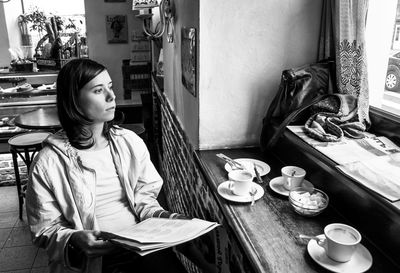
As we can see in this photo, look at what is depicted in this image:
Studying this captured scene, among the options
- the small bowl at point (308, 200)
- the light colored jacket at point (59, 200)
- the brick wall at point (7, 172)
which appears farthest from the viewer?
the brick wall at point (7, 172)

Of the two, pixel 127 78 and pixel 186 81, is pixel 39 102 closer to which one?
pixel 127 78

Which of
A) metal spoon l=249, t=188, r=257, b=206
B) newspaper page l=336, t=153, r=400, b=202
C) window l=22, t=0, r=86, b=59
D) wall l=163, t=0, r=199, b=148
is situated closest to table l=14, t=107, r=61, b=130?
wall l=163, t=0, r=199, b=148

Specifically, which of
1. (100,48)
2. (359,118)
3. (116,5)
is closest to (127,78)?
(100,48)

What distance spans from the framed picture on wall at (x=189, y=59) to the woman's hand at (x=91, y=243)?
0.83m

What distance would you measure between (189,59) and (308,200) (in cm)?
102

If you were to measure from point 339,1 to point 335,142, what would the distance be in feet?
2.07

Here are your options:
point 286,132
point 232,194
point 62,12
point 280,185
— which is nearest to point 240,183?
point 232,194

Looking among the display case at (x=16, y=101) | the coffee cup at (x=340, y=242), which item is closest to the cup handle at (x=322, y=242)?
the coffee cup at (x=340, y=242)

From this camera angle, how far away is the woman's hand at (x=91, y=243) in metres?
1.38

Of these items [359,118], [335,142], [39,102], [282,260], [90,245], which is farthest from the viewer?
[39,102]

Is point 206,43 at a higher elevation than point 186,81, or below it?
higher

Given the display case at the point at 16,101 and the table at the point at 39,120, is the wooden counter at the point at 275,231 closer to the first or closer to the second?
the table at the point at 39,120

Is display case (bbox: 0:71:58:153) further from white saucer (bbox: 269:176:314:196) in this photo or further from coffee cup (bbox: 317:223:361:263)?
coffee cup (bbox: 317:223:361:263)

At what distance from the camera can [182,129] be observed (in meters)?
2.33
